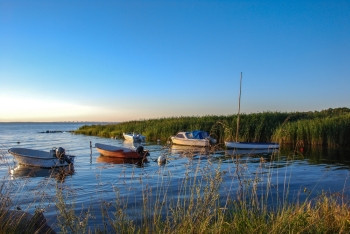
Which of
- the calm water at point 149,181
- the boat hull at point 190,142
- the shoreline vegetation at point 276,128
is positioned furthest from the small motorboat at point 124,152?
the boat hull at point 190,142

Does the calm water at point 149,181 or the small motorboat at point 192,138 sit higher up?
the small motorboat at point 192,138

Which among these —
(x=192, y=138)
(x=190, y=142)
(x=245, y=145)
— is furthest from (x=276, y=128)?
(x=190, y=142)

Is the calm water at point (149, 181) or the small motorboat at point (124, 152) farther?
the small motorboat at point (124, 152)

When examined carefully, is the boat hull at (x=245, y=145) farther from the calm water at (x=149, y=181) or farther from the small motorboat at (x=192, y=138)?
the calm water at (x=149, y=181)

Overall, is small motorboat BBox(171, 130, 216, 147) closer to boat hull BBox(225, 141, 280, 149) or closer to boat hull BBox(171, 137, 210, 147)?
boat hull BBox(171, 137, 210, 147)

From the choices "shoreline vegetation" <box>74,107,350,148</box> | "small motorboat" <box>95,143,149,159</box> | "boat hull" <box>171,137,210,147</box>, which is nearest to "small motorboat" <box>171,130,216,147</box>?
"boat hull" <box>171,137,210,147</box>

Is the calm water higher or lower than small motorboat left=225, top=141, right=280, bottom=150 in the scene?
lower

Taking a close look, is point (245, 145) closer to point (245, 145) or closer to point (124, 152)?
point (245, 145)

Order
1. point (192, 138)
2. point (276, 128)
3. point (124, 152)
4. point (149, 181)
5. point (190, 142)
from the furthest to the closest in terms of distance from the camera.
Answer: point (192, 138)
point (190, 142)
point (276, 128)
point (124, 152)
point (149, 181)

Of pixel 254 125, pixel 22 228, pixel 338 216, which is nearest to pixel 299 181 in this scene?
pixel 338 216

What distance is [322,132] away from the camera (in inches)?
1267

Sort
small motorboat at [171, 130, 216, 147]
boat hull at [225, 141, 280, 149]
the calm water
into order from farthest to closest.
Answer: small motorboat at [171, 130, 216, 147] → boat hull at [225, 141, 280, 149] → the calm water

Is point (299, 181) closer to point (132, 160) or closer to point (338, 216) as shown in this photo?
point (338, 216)

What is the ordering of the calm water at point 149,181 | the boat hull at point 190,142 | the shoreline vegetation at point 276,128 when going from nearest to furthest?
the calm water at point 149,181 → the shoreline vegetation at point 276,128 → the boat hull at point 190,142
